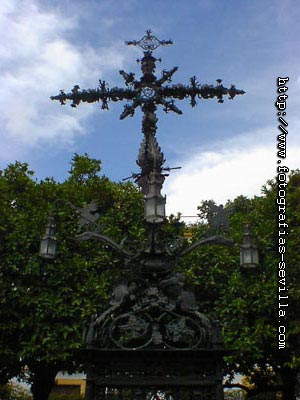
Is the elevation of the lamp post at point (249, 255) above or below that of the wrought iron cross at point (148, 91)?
below

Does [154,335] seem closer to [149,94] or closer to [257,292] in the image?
[149,94]

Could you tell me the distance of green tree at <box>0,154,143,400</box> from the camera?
15.7 metres

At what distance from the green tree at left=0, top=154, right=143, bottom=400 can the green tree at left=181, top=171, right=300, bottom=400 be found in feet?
10.5

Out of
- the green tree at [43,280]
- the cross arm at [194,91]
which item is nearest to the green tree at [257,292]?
the green tree at [43,280]

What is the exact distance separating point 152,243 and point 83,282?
1001 centimetres

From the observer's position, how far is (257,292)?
1645 centimetres

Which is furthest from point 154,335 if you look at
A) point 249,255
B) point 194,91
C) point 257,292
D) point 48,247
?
point 257,292

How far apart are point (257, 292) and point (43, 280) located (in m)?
7.07

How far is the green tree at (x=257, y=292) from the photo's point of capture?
16.0 meters

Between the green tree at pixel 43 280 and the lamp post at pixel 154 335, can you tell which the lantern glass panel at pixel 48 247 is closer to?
the lamp post at pixel 154 335

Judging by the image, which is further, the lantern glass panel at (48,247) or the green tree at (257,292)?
the green tree at (257,292)

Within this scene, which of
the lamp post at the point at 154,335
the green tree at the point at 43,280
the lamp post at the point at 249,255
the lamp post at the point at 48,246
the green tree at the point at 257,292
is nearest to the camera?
the lamp post at the point at 154,335

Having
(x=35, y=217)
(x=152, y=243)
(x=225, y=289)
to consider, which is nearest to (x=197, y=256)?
(x=225, y=289)

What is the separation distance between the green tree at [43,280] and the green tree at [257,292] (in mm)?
3199
